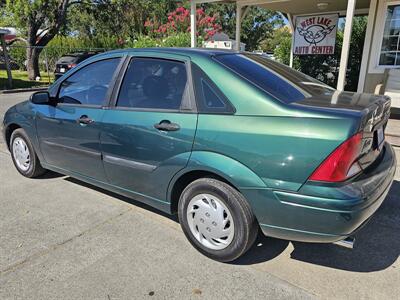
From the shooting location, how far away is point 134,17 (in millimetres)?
31203

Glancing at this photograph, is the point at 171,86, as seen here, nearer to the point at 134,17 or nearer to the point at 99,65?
the point at 99,65

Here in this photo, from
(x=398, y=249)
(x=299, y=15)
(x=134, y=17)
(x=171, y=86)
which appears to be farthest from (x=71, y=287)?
(x=134, y=17)

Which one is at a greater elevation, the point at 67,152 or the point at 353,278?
the point at 67,152

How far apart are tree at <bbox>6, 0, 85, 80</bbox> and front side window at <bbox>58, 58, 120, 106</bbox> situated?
15659mm

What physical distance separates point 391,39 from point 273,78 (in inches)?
271

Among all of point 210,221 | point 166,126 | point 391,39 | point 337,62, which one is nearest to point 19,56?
point 337,62

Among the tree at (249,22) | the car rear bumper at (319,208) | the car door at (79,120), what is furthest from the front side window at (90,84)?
the tree at (249,22)

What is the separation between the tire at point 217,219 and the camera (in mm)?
2615

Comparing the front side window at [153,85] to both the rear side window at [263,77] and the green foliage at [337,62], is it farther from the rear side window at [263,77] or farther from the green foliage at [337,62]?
the green foliage at [337,62]

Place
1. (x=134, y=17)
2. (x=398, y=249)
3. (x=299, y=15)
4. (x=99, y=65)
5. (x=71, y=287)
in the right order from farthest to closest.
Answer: (x=134, y=17)
(x=299, y=15)
(x=99, y=65)
(x=398, y=249)
(x=71, y=287)

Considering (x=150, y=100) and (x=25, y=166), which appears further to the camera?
(x=25, y=166)

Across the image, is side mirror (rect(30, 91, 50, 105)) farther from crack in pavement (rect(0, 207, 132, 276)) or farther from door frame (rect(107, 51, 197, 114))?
crack in pavement (rect(0, 207, 132, 276))

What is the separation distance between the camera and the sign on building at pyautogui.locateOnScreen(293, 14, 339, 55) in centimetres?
1020

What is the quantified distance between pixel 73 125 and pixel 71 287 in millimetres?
1723
